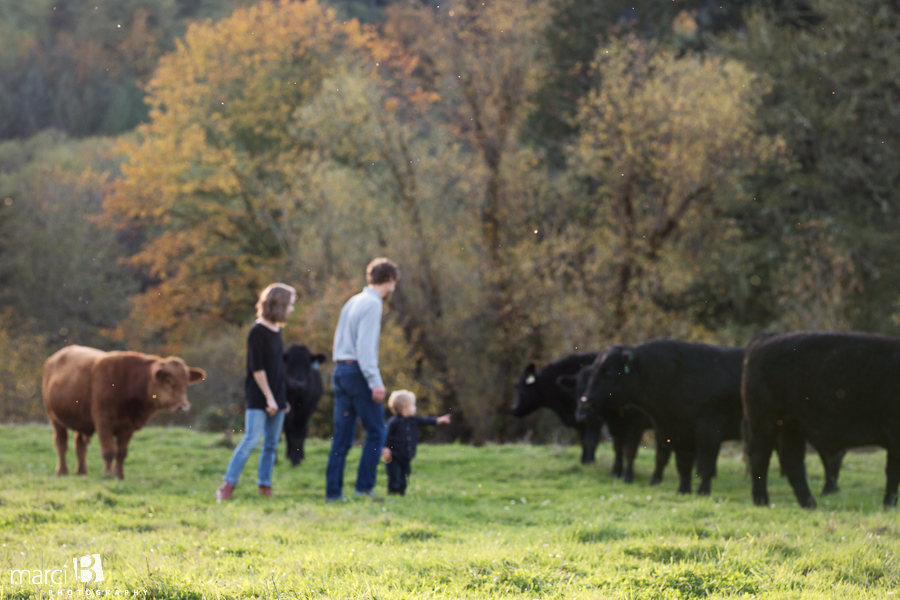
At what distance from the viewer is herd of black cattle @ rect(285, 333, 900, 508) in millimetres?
8133

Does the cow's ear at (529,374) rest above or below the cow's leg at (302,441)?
above

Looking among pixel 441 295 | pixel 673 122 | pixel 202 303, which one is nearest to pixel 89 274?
pixel 202 303

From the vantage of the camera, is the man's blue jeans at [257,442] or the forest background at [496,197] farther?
the forest background at [496,197]

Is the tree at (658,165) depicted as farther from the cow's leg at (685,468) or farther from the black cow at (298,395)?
the cow's leg at (685,468)

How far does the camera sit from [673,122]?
19.0 meters

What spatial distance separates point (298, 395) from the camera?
12047mm

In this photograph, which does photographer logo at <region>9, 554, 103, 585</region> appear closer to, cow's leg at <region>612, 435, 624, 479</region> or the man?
the man

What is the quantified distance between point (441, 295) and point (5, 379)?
13.5 metres

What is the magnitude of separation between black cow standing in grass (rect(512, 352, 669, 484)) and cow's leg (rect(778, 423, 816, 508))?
6.43 ft

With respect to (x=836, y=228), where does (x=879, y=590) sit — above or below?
below

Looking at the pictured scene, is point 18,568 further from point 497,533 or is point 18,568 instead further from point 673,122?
point 673,122

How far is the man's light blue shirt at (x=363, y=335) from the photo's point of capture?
8.14 m

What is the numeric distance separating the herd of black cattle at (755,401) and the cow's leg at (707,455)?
0.01m

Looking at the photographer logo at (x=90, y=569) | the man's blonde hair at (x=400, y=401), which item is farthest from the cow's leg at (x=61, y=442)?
the photographer logo at (x=90, y=569)
